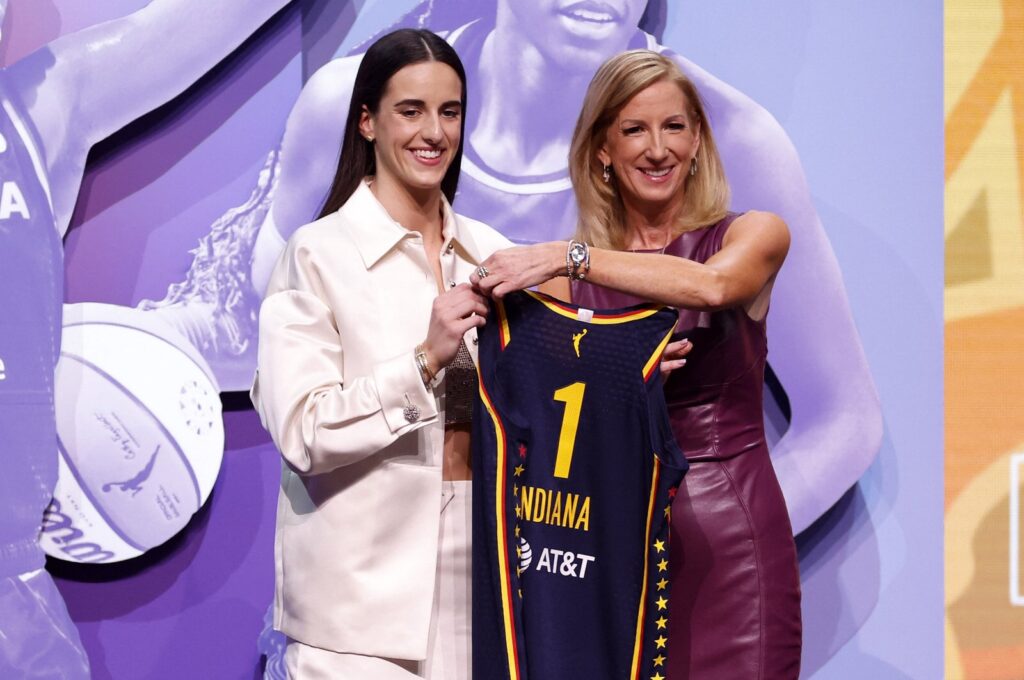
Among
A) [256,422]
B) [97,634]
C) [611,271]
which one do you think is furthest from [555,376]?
[97,634]

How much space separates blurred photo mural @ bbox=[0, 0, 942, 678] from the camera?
9.86ft

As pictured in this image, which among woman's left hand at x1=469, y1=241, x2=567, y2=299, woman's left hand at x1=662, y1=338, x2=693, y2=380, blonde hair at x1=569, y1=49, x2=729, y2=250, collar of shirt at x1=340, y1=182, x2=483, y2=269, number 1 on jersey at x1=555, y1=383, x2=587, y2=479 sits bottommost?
number 1 on jersey at x1=555, y1=383, x2=587, y2=479

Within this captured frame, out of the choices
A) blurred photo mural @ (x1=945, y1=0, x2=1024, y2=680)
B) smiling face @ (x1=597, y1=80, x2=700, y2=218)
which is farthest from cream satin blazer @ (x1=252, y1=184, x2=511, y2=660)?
blurred photo mural @ (x1=945, y1=0, x2=1024, y2=680)

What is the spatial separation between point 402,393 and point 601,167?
2.78ft

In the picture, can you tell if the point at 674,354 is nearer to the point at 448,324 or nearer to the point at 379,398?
the point at 448,324

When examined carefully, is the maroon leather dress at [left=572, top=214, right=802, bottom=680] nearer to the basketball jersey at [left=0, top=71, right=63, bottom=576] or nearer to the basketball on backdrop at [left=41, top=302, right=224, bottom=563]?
the basketball on backdrop at [left=41, top=302, right=224, bottom=563]

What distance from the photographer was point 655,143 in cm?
220

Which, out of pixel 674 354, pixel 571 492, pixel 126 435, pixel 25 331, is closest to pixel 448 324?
pixel 571 492

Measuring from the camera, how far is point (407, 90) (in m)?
1.97

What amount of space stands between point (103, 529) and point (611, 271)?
1.86 m

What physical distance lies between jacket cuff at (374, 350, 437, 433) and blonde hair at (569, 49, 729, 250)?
2.17 ft

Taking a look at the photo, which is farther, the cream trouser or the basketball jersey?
the basketball jersey

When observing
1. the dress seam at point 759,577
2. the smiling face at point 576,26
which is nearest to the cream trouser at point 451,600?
the dress seam at point 759,577

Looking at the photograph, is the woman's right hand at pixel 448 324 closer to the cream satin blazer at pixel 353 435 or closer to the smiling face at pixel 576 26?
the cream satin blazer at pixel 353 435
